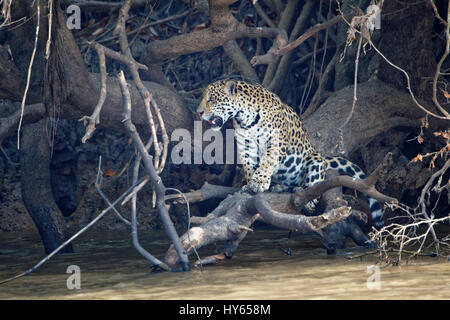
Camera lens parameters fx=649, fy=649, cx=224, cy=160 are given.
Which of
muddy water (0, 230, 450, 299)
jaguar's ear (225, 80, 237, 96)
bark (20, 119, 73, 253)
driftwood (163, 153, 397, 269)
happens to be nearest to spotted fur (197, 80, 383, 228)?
jaguar's ear (225, 80, 237, 96)

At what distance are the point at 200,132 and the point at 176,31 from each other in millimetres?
2452

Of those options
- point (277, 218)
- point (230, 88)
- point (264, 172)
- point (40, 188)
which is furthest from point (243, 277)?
point (40, 188)

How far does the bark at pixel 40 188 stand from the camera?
6410 mm

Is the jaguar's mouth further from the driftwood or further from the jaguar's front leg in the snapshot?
the driftwood

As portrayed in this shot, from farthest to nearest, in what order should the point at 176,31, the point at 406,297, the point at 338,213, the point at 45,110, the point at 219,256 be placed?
the point at 176,31 → the point at 45,110 → the point at 219,256 → the point at 338,213 → the point at 406,297

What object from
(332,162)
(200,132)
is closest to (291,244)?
(332,162)

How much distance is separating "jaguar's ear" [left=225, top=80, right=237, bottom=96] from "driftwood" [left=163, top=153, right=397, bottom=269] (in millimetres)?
950

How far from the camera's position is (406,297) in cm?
352

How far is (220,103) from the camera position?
20.0 ft

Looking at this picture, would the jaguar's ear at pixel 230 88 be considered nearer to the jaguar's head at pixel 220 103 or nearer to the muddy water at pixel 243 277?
the jaguar's head at pixel 220 103

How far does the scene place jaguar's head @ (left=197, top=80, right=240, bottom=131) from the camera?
608 centimetres

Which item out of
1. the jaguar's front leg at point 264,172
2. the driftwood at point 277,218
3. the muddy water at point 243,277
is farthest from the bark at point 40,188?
the jaguar's front leg at point 264,172

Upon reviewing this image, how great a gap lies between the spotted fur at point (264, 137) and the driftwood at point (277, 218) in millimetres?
311

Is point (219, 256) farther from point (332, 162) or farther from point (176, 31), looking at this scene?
point (176, 31)
